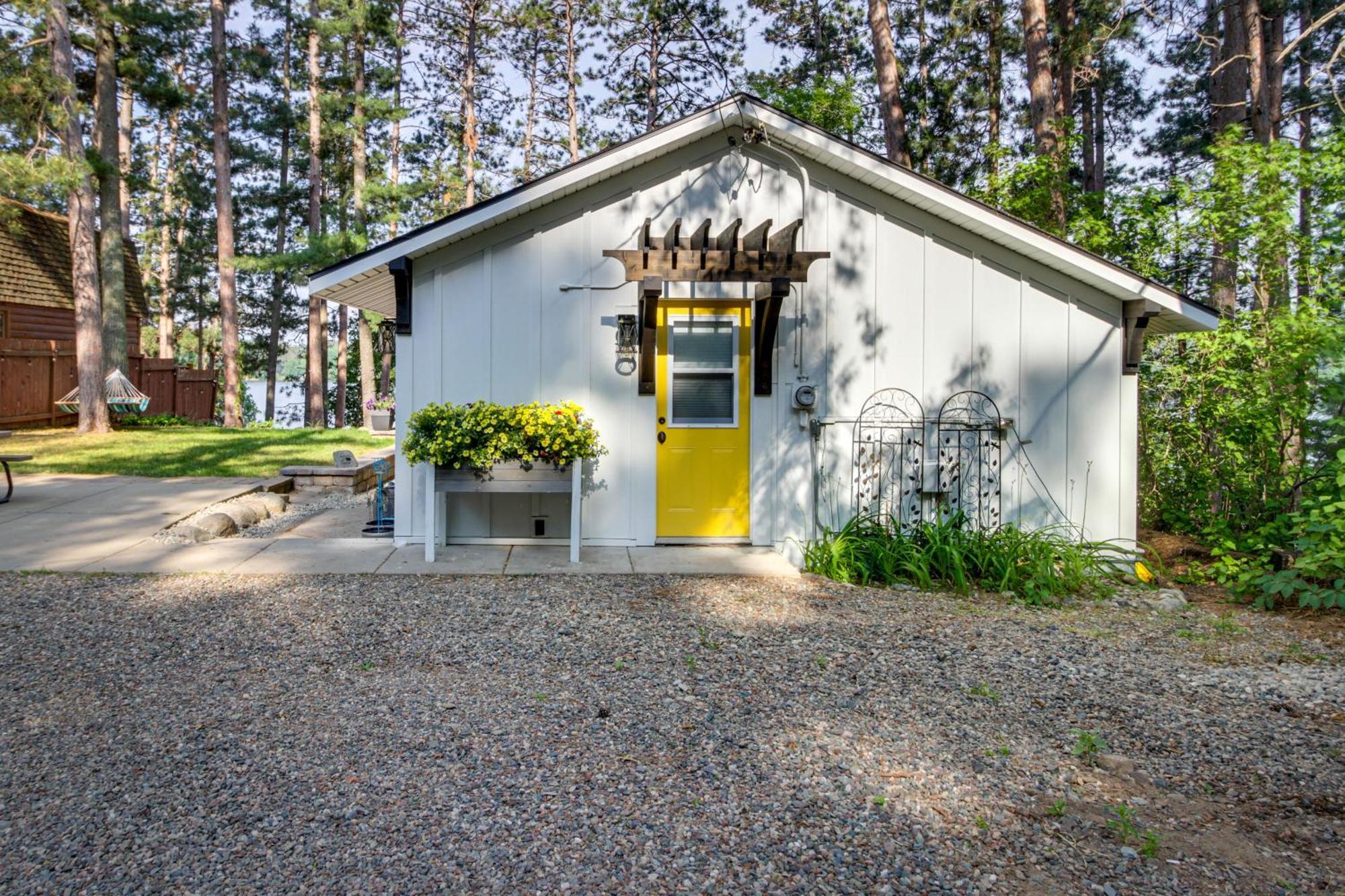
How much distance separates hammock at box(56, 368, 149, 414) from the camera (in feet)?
46.8

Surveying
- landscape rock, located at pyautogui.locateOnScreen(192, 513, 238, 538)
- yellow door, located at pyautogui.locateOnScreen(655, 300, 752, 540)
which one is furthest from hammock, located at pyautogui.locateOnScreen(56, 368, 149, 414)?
yellow door, located at pyautogui.locateOnScreen(655, 300, 752, 540)

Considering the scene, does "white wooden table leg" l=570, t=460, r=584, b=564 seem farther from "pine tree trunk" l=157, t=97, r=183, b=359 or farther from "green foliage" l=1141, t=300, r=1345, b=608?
"pine tree trunk" l=157, t=97, r=183, b=359

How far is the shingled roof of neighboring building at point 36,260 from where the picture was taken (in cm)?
1581

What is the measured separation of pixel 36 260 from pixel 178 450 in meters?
8.54

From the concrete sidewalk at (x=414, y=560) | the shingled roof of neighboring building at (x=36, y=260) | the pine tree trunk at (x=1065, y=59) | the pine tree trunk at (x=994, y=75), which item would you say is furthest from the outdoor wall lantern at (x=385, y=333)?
the pine tree trunk at (x=994, y=75)

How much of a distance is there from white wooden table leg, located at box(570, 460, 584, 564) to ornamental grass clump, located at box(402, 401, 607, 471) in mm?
120

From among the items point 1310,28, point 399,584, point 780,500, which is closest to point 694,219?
point 780,500

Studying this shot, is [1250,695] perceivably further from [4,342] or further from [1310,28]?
[4,342]

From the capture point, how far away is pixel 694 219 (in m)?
6.82

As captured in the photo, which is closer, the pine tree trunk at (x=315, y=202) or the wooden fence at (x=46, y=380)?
the wooden fence at (x=46, y=380)

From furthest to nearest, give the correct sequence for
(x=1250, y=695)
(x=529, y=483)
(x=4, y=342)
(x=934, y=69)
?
(x=934, y=69)
(x=4, y=342)
(x=529, y=483)
(x=1250, y=695)

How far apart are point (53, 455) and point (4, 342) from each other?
14.3 ft

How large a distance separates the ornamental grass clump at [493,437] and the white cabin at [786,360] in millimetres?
552

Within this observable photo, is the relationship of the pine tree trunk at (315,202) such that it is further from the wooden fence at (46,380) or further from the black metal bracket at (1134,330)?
the black metal bracket at (1134,330)
